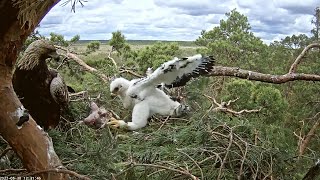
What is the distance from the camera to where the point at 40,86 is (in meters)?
3.26

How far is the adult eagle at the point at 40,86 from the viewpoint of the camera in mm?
3189

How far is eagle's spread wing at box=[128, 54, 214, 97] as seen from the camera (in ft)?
11.5

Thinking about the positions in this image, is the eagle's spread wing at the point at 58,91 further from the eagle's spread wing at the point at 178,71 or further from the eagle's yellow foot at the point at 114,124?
the eagle's spread wing at the point at 178,71

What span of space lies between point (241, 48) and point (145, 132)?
5.66 m

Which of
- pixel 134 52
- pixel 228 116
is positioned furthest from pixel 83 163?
pixel 134 52

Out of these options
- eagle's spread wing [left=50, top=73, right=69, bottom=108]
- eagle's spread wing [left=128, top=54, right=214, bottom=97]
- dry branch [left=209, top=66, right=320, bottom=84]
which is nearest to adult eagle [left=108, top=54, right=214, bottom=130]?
eagle's spread wing [left=128, top=54, right=214, bottom=97]

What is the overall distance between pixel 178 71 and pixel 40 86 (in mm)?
999

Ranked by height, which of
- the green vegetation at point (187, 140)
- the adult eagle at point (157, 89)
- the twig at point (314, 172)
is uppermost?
the adult eagle at point (157, 89)

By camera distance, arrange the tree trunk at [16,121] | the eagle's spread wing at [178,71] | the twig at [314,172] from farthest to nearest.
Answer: the eagle's spread wing at [178,71] < the twig at [314,172] < the tree trunk at [16,121]

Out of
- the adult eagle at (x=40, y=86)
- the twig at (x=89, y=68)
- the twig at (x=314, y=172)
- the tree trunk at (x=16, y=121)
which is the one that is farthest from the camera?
the twig at (x=89, y=68)

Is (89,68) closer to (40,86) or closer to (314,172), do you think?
Answer: (40,86)

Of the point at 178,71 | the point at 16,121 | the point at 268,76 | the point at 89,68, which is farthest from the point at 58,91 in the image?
the point at 268,76

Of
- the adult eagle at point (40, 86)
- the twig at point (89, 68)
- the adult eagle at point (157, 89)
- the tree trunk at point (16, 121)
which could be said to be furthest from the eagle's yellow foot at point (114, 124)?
the tree trunk at point (16, 121)

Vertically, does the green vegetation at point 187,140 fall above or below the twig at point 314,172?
above
